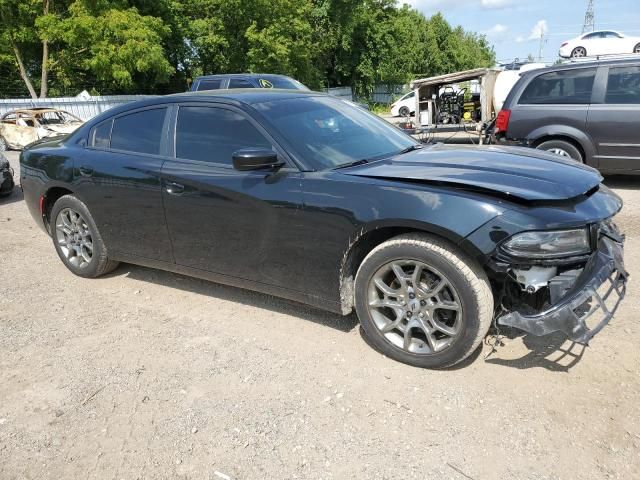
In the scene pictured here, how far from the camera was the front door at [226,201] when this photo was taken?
346 cm

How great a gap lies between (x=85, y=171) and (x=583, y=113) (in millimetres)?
6493

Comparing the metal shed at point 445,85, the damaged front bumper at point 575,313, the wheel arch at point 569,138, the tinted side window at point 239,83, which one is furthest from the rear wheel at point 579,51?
the damaged front bumper at point 575,313

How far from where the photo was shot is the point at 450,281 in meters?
2.93

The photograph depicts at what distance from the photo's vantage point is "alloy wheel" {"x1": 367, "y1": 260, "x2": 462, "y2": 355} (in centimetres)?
302

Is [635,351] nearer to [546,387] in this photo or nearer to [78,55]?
[546,387]

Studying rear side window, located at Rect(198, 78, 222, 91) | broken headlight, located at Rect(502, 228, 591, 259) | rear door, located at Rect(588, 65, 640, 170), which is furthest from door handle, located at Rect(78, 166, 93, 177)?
rear side window, located at Rect(198, 78, 222, 91)

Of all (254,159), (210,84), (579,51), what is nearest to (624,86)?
(254,159)

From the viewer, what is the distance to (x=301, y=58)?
34.9 metres

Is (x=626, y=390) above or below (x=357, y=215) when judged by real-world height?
below

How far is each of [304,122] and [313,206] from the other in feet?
2.51

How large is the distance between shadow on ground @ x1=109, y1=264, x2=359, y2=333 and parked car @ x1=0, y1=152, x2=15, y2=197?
5330mm

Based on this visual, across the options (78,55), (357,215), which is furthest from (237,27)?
(357,215)

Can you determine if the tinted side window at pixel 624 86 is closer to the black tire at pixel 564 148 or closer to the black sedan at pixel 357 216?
the black tire at pixel 564 148

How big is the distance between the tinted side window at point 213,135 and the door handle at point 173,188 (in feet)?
0.73
